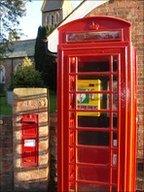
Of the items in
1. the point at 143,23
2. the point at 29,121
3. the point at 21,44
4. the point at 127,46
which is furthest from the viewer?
the point at 21,44

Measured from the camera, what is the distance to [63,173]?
6.62m

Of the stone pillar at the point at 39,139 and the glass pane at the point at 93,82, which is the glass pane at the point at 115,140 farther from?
the stone pillar at the point at 39,139

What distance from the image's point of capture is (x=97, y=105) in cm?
635

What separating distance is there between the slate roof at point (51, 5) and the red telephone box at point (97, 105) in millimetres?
72019

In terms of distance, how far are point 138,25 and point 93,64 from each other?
351 cm

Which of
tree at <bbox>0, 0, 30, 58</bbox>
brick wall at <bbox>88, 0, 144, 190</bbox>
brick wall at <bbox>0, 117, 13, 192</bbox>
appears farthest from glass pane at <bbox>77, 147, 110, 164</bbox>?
tree at <bbox>0, 0, 30, 58</bbox>

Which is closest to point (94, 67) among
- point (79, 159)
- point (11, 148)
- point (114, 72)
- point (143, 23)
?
point (114, 72)

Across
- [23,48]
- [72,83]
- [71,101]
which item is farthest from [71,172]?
[23,48]

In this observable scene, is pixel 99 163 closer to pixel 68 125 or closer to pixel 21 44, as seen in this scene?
pixel 68 125

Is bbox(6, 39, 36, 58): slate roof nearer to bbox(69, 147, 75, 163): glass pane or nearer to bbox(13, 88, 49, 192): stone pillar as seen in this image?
bbox(13, 88, 49, 192): stone pillar

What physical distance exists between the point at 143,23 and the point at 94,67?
3.54 m

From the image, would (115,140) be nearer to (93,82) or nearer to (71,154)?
(71,154)

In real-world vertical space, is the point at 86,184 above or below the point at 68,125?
below

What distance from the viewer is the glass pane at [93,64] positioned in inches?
244
